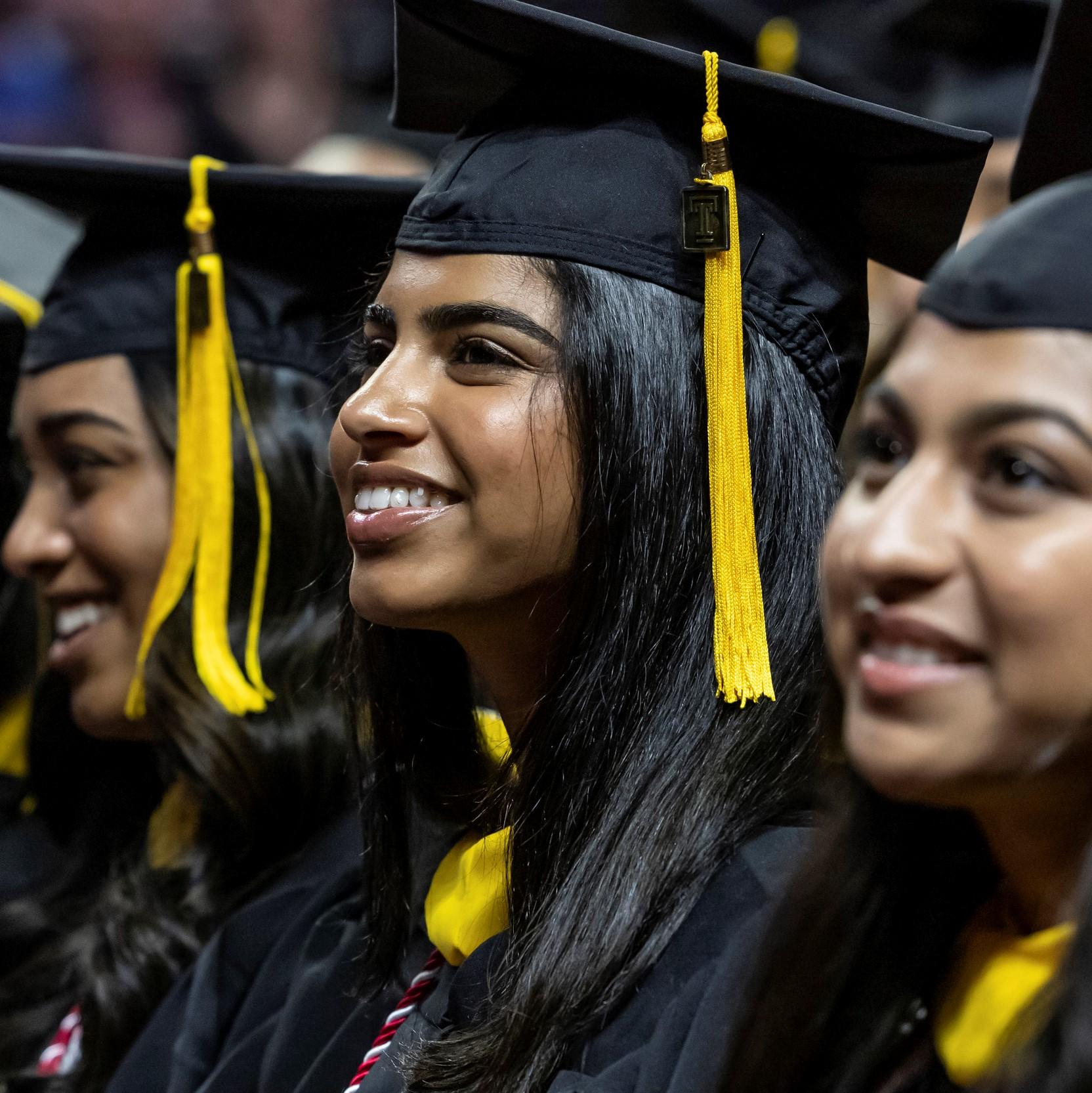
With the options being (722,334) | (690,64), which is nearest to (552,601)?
(722,334)

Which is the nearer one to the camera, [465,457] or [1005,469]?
[1005,469]

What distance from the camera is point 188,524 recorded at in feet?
6.51

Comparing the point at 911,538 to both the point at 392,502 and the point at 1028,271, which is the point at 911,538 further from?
the point at 392,502

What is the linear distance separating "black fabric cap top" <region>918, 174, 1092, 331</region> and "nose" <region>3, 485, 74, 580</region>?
4.83ft

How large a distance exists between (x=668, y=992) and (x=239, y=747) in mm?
875

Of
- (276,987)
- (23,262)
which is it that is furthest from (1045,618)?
(23,262)

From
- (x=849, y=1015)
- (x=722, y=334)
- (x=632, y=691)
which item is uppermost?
(x=722, y=334)

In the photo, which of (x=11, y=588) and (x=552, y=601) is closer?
(x=552, y=601)

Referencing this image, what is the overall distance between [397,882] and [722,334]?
0.65m

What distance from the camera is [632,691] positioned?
1.36m

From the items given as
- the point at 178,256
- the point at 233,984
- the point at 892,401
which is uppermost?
the point at 178,256

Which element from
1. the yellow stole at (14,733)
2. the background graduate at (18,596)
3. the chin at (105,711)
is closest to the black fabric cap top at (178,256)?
the background graduate at (18,596)

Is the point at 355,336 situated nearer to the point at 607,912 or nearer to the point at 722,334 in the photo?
the point at 722,334

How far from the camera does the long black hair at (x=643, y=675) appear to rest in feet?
4.21
